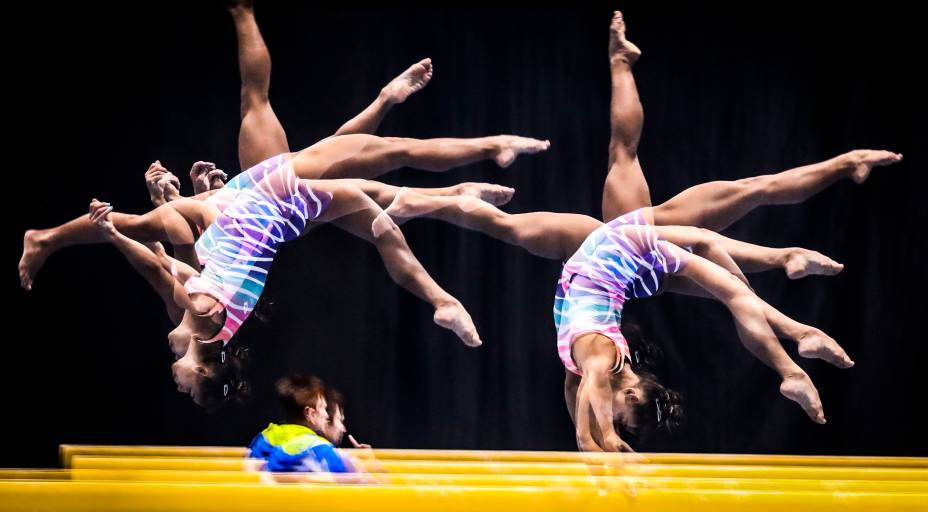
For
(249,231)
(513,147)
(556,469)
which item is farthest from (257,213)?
(556,469)

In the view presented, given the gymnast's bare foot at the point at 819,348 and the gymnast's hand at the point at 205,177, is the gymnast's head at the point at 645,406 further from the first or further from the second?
the gymnast's hand at the point at 205,177

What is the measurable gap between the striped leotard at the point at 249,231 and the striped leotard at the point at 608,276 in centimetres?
106

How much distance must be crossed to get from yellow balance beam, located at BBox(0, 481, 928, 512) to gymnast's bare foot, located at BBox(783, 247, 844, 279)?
152 cm

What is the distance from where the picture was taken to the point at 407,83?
3857 millimetres

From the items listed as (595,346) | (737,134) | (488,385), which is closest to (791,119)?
(737,134)

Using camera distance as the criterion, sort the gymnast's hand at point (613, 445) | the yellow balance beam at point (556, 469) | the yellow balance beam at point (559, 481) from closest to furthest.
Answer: the yellow balance beam at point (559, 481) → the yellow balance beam at point (556, 469) → the gymnast's hand at point (613, 445)

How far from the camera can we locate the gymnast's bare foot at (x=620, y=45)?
3.88m

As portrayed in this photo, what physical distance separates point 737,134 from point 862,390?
118cm

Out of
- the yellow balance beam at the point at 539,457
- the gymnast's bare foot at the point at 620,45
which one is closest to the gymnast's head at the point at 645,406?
the yellow balance beam at the point at 539,457

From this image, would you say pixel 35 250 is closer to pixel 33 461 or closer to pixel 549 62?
pixel 33 461

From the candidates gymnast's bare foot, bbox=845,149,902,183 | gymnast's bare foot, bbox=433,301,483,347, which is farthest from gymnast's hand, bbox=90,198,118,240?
gymnast's bare foot, bbox=845,149,902,183

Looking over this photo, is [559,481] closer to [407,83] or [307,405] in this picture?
[307,405]

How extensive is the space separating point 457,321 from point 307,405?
2.81 feet

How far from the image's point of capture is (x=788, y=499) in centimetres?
243
